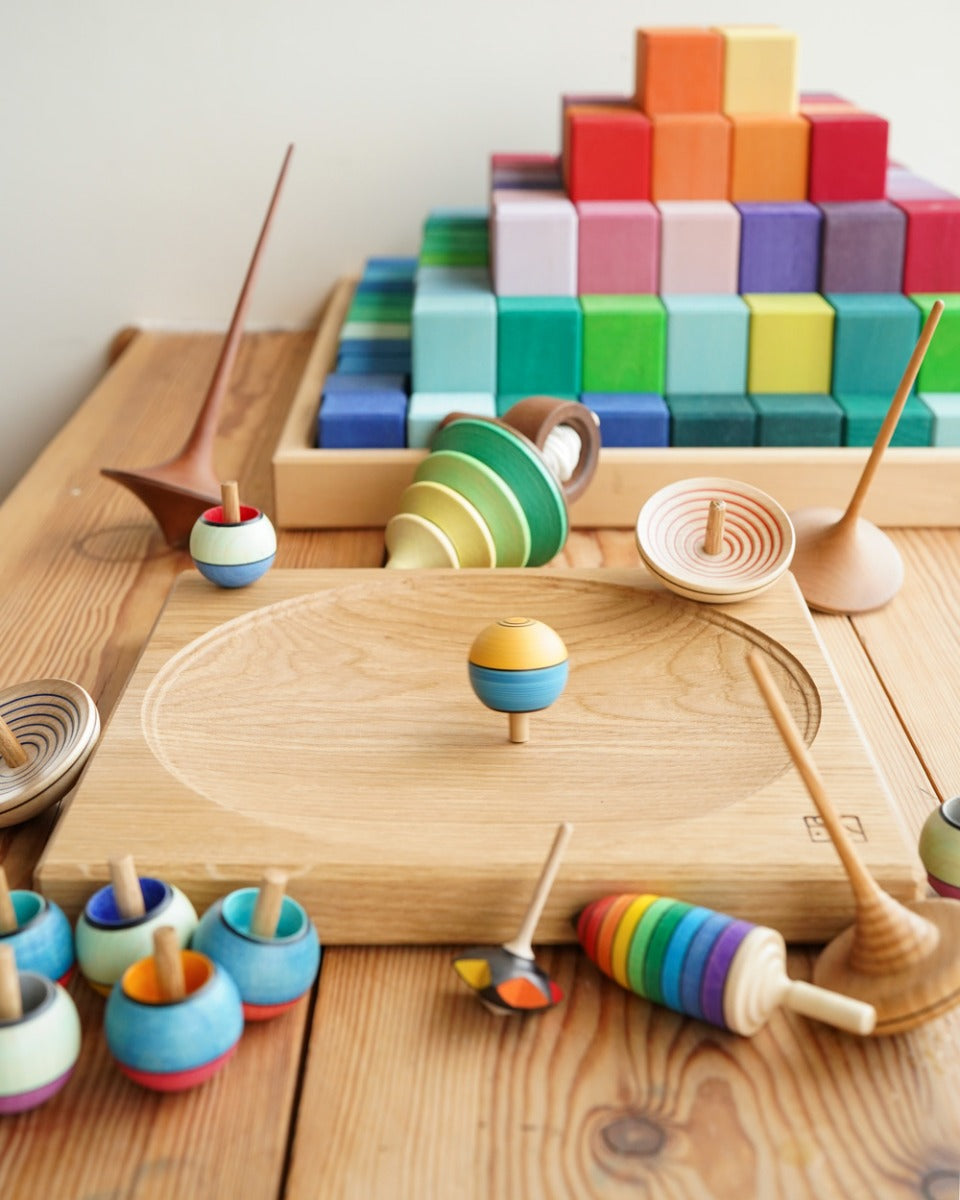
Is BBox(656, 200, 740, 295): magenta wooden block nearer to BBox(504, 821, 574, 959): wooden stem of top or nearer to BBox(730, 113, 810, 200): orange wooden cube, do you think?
BBox(730, 113, 810, 200): orange wooden cube

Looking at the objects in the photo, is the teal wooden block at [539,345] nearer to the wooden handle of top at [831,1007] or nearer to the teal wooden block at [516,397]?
the teal wooden block at [516,397]

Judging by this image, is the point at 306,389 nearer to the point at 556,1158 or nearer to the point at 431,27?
the point at 431,27

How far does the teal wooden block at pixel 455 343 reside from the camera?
0.96 m

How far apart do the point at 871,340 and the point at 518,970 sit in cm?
63

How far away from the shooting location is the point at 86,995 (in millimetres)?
500

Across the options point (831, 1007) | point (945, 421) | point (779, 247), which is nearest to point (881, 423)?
point (945, 421)

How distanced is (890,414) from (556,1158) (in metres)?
0.50

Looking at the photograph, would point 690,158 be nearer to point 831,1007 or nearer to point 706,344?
point 706,344

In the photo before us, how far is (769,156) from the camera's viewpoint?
39.3 inches

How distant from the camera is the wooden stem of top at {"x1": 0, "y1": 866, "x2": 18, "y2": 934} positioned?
479 millimetres

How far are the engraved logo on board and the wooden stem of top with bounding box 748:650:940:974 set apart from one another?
1.9 inches

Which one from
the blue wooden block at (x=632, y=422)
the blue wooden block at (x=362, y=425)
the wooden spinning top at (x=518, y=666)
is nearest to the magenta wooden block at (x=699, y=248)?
the blue wooden block at (x=632, y=422)

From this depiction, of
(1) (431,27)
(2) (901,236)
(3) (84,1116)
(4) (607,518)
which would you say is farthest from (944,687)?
(1) (431,27)

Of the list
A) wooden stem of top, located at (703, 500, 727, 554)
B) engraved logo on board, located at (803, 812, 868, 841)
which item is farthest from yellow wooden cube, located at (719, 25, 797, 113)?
engraved logo on board, located at (803, 812, 868, 841)
